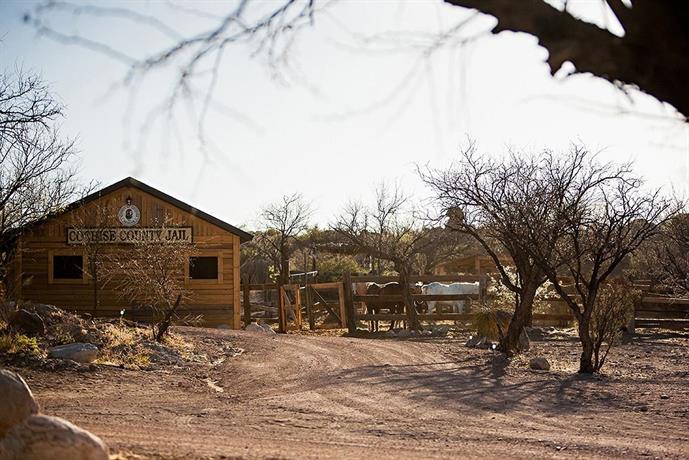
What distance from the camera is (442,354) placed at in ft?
59.9

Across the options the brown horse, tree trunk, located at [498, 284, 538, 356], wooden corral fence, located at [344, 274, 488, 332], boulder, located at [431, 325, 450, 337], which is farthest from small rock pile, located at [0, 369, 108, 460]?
the brown horse

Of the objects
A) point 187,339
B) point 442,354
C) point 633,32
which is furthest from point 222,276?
point 633,32

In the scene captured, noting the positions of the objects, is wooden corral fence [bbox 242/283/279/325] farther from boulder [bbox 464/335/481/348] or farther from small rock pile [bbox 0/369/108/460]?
small rock pile [bbox 0/369/108/460]

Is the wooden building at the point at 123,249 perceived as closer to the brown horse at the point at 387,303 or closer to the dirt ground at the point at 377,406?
the brown horse at the point at 387,303

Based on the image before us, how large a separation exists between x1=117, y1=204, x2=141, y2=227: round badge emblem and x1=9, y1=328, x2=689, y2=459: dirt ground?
12.7 metres

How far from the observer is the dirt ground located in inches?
→ 304

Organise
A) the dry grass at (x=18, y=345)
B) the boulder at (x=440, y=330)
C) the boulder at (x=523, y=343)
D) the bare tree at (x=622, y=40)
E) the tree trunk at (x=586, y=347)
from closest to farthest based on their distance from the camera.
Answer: the bare tree at (x=622, y=40), the dry grass at (x=18, y=345), the tree trunk at (x=586, y=347), the boulder at (x=523, y=343), the boulder at (x=440, y=330)

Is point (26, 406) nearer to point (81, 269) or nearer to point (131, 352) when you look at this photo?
point (131, 352)

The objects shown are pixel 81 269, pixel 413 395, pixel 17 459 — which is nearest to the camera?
pixel 17 459

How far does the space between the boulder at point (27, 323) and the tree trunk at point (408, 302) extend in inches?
518

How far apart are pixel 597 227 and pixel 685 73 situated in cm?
1194

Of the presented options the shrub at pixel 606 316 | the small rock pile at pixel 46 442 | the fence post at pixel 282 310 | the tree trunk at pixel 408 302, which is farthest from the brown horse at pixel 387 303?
the small rock pile at pixel 46 442

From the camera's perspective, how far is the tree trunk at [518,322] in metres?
17.4

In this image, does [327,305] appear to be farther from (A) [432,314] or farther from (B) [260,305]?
(B) [260,305]
